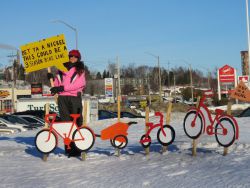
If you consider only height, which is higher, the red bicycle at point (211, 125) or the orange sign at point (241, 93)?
the orange sign at point (241, 93)

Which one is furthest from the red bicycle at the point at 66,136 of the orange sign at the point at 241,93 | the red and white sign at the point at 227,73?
the red and white sign at the point at 227,73

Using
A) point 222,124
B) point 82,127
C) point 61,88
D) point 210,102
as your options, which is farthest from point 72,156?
point 210,102

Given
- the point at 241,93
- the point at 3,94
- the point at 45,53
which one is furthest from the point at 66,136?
the point at 3,94

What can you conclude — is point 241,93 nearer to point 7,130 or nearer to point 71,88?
point 71,88

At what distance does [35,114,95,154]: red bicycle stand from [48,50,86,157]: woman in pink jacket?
29 cm

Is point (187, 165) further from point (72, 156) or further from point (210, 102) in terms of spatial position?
point (210, 102)

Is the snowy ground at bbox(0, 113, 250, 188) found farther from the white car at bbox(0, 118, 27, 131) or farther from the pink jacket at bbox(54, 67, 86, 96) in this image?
the white car at bbox(0, 118, 27, 131)

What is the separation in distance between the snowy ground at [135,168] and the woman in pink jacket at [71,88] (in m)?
0.77

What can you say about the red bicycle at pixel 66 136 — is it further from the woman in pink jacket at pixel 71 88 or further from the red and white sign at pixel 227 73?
the red and white sign at pixel 227 73

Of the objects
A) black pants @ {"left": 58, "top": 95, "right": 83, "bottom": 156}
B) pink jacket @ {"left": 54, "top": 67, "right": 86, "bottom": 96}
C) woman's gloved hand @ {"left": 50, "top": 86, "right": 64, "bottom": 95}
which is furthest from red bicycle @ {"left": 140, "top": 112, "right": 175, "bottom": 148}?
woman's gloved hand @ {"left": 50, "top": 86, "right": 64, "bottom": 95}

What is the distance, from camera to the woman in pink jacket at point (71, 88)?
8.14m

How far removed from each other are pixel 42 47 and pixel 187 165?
12.5 ft

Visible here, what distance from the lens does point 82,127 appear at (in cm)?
779

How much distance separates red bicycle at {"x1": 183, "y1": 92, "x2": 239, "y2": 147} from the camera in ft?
24.6
